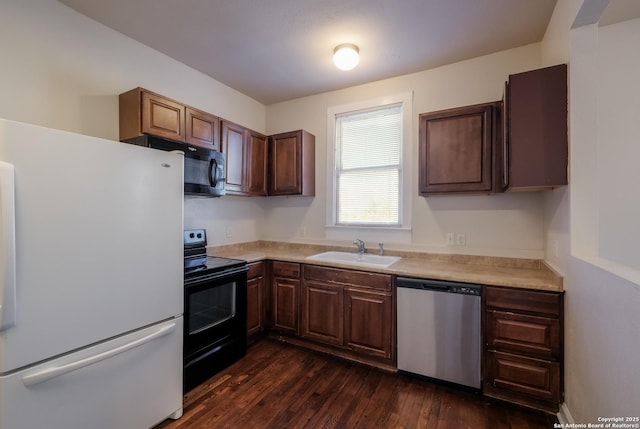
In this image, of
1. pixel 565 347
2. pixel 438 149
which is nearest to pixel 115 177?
pixel 438 149

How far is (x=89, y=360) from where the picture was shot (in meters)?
1.38

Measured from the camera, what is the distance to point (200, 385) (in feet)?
7.11

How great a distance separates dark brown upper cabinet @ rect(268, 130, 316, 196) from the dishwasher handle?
5.00 feet

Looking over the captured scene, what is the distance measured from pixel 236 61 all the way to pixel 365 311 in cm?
258

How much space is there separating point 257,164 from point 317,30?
152 centimetres

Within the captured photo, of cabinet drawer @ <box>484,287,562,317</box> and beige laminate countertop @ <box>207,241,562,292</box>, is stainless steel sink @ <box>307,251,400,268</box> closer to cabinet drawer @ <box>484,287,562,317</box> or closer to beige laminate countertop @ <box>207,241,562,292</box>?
beige laminate countertop @ <box>207,241,562,292</box>

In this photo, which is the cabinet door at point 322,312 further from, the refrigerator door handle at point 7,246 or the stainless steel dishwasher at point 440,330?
the refrigerator door handle at point 7,246

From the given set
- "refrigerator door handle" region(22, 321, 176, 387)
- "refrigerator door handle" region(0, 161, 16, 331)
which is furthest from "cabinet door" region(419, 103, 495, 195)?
"refrigerator door handle" region(0, 161, 16, 331)

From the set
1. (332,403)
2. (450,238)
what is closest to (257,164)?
(450,238)

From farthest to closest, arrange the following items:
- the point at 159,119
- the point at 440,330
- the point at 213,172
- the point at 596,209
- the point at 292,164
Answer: the point at 292,164
the point at 213,172
the point at 159,119
the point at 440,330
the point at 596,209

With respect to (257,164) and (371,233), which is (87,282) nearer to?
(257,164)

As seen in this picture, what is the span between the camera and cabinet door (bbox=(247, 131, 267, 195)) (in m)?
3.13

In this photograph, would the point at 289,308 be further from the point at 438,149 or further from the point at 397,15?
the point at 397,15

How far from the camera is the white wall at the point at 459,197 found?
7.87 ft
